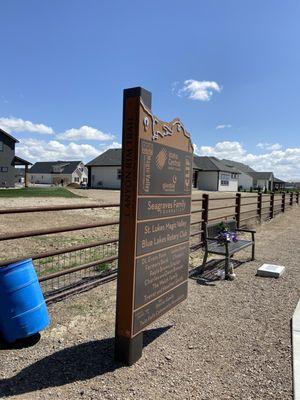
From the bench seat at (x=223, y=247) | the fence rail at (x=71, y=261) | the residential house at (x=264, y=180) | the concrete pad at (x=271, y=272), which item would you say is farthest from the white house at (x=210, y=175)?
the concrete pad at (x=271, y=272)

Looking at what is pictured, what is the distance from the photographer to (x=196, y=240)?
31.6 ft

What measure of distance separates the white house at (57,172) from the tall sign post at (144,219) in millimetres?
79198

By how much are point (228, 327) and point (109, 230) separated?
22.6 feet

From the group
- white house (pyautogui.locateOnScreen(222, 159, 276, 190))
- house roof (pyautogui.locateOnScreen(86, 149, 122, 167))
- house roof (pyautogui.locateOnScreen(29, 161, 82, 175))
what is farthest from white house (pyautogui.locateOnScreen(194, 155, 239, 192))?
house roof (pyautogui.locateOnScreen(29, 161, 82, 175))

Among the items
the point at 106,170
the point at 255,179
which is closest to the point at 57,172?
the point at 106,170

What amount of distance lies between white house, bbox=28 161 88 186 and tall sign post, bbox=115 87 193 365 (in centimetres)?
7920

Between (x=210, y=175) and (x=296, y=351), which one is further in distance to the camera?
(x=210, y=175)

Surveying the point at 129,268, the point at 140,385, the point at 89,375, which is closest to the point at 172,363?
the point at 140,385

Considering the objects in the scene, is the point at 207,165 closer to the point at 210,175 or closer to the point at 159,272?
the point at 210,175

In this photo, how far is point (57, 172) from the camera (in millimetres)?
85438

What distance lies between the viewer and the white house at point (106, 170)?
174 feet

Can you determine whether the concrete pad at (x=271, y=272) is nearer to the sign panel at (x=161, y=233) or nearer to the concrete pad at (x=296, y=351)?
the concrete pad at (x=296, y=351)

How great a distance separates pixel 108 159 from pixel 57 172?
3421cm

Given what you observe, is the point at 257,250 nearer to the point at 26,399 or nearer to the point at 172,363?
the point at 172,363
